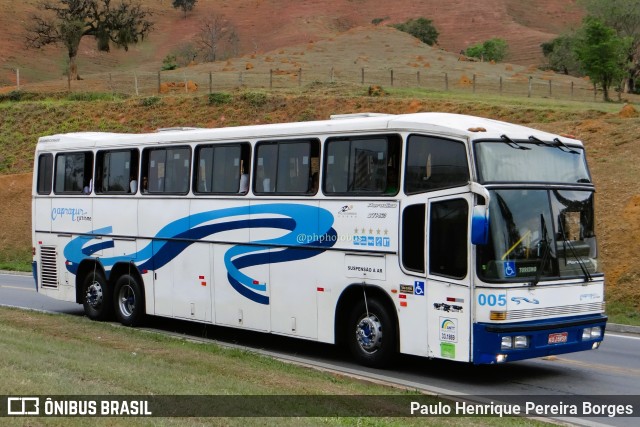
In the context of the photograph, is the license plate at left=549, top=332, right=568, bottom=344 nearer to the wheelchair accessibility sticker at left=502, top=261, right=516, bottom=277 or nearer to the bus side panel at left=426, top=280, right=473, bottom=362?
the wheelchair accessibility sticker at left=502, top=261, right=516, bottom=277

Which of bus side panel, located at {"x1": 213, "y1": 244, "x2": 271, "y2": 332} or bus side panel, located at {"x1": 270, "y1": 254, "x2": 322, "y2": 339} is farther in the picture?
bus side panel, located at {"x1": 213, "y1": 244, "x2": 271, "y2": 332}

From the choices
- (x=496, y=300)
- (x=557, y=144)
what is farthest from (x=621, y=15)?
(x=496, y=300)

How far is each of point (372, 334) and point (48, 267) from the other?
9.60m

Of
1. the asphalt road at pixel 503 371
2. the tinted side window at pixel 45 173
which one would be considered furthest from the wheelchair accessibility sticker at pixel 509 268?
the tinted side window at pixel 45 173

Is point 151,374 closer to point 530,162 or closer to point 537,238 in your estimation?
point 537,238

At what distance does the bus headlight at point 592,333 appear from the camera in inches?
492

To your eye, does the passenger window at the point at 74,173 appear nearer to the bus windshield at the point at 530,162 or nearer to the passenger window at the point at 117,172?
the passenger window at the point at 117,172

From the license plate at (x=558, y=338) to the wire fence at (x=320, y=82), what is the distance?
4439cm

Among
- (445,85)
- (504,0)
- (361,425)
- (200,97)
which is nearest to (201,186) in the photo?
(361,425)

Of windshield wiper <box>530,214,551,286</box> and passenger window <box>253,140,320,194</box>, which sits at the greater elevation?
passenger window <box>253,140,320,194</box>

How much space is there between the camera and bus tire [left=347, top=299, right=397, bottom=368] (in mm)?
12969

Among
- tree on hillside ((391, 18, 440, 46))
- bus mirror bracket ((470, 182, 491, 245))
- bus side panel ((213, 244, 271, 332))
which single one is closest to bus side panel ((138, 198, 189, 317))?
bus side panel ((213, 244, 271, 332))

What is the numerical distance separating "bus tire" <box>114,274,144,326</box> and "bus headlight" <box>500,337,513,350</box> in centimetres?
853

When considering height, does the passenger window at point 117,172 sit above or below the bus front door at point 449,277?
above
